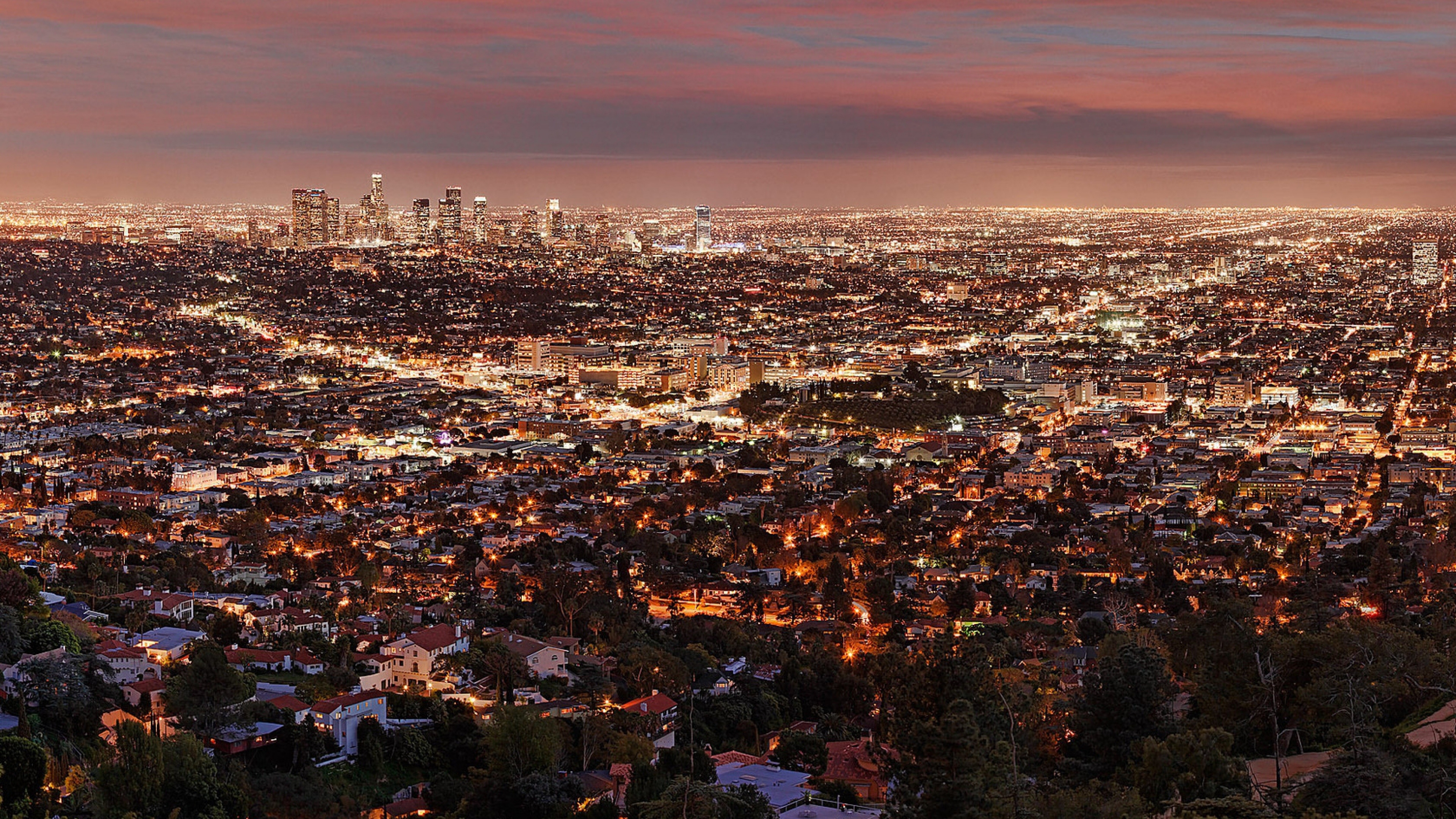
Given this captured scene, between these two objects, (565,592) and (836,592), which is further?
(836,592)

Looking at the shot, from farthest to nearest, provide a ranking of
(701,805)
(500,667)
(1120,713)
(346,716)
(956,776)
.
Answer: (500,667)
(346,716)
(1120,713)
(701,805)
(956,776)

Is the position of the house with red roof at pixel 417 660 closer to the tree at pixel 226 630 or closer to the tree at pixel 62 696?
the tree at pixel 226 630

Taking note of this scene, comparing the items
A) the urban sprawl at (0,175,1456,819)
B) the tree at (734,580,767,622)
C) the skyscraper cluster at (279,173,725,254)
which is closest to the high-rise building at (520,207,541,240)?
the skyscraper cluster at (279,173,725,254)

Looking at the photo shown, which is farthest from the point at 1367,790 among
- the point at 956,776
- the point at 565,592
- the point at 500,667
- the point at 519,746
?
the point at 565,592

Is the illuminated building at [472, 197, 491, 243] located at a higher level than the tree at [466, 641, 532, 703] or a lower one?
A: higher

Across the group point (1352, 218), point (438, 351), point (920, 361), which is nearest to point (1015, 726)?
point (920, 361)

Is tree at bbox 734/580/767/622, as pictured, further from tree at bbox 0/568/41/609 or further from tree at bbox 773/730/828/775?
tree at bbox 0/568/41/609

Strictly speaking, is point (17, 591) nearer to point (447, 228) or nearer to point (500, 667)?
point (500, 667)

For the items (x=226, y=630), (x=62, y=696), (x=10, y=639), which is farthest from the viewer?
(x=226, y=630)
